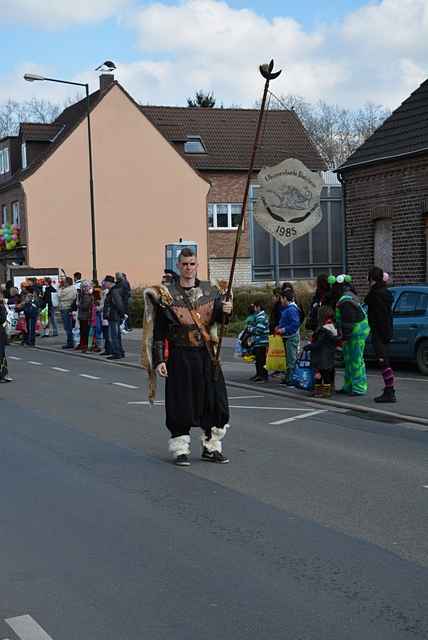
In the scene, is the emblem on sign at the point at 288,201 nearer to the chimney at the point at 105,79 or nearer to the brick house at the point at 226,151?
the chimney at the point at 105,79

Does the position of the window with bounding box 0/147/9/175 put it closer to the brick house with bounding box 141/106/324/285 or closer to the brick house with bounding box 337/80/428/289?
the brick house with bounding box 141/106/324/285

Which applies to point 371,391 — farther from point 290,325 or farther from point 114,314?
point 114,314

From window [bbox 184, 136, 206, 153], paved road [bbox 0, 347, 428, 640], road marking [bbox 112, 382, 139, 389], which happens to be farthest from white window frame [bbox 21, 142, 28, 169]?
paved road [bbox 0, 347, 428, 640]

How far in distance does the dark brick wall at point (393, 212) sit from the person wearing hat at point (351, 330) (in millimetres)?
11680

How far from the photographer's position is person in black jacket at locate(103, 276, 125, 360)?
21.2 meters

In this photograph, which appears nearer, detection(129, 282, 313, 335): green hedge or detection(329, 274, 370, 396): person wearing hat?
detection(329, 274, 370, 396): person wearing hat

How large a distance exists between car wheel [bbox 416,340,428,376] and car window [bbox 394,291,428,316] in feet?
1.72

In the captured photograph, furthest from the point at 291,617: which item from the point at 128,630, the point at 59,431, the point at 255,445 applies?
the point at 59,431

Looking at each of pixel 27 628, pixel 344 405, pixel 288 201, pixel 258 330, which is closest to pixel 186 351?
pixel 27 628

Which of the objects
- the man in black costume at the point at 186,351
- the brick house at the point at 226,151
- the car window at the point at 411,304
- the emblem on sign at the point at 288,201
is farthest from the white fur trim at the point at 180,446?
the brick house at the point at 226,151

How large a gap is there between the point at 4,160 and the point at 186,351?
45.6 metres

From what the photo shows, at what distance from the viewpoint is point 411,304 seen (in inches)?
683

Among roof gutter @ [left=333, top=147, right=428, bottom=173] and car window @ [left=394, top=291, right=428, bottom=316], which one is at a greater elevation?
roof gutter @ [left=333, top=147, right=428, bottom=173]

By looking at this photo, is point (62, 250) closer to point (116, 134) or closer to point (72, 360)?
point (116, 134)
